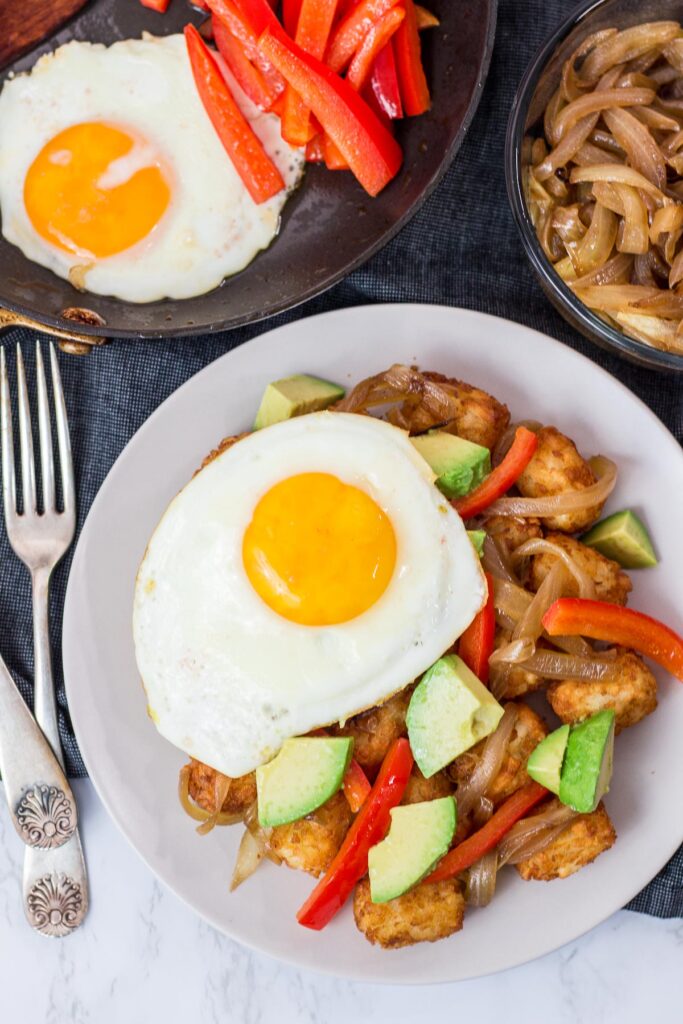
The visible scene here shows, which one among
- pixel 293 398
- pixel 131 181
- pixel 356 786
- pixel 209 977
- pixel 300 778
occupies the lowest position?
A: pixel 209 977

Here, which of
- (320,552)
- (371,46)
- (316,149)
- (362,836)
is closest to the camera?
(320,552)

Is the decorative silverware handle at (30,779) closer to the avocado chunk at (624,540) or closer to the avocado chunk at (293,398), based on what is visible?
the avocado chunk at (293,398)

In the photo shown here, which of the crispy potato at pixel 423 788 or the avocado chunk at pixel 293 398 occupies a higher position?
the avocado chunk at pixel 293 398

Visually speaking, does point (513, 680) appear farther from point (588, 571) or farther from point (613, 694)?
point (588, 571)

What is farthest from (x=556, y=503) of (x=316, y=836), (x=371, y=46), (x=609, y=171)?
(x=371, y=46)

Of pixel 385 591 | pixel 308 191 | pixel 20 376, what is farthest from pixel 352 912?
pixel 308 191

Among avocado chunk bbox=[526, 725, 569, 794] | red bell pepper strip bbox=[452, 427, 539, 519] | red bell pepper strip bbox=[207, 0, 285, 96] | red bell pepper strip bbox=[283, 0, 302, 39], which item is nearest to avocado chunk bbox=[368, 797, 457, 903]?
avocado chunk bbox=[526, 725, 569, 794]

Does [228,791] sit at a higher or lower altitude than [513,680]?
lower

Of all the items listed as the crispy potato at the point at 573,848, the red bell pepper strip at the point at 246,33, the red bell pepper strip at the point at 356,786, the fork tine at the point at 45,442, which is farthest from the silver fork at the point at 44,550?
the crispy potato at the point at 573,848
